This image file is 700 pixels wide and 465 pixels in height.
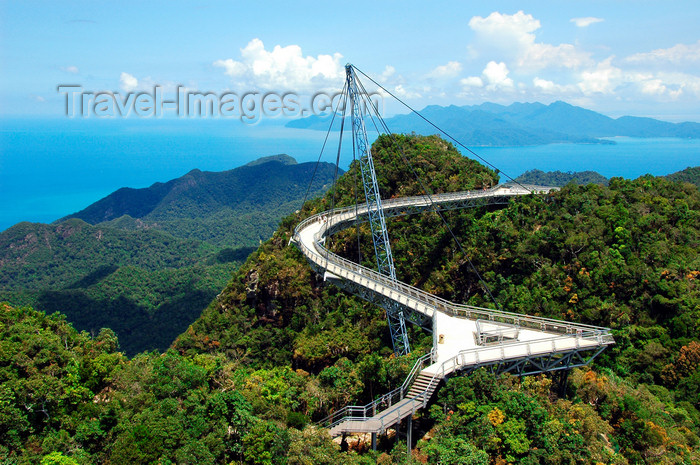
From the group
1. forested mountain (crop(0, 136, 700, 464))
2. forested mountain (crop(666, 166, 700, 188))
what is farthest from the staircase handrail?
forested mountain (crop(666, 166, 700, 188))

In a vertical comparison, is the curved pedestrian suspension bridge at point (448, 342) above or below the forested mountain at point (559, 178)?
below

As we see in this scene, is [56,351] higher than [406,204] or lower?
lower

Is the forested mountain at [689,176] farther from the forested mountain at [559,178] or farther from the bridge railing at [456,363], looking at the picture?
the bridge railing at [456,363]

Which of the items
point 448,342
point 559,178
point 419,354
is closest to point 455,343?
point 448,342

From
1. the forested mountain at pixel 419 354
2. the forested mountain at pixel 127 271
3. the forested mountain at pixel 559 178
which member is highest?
the forested mountain at pixel 559 178

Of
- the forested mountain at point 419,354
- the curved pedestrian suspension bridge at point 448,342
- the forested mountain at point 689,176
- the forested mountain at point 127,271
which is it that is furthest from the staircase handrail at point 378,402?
the forested mountain at point 689,176

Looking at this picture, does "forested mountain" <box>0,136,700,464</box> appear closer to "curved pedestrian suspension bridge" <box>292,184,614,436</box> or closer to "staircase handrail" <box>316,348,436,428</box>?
"staircase handrail" <box>316,348,436,428</box>

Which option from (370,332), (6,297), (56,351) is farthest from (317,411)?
(6,297)

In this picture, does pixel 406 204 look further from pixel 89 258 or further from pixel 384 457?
pixel 89 258
